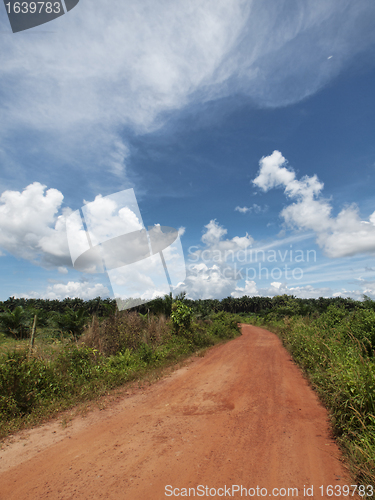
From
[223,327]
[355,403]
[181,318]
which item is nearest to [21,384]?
[355,403]

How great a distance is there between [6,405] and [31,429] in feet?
2.63

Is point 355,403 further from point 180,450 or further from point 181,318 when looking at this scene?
point 181,318

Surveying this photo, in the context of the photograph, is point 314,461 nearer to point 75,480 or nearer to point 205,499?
point 205,499

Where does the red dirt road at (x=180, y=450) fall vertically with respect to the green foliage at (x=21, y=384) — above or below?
below

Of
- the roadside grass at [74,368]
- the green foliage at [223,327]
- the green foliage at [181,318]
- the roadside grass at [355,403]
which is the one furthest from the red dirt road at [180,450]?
the green foliage at [223,327]

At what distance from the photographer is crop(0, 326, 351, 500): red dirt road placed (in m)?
3.06

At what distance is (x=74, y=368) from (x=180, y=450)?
15.1 ft

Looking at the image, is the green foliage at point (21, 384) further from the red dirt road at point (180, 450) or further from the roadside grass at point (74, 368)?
the red dirt road at point (180, 450)

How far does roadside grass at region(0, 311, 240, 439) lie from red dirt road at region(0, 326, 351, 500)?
80 cm

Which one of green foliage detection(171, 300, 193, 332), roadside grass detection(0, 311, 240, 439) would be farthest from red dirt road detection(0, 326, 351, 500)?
green foliage detection(171, 300, 193, 332)

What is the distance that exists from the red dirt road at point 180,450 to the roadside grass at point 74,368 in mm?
802

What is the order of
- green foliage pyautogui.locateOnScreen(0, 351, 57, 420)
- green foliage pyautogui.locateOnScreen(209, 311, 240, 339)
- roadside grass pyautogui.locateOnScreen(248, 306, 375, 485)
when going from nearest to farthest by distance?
roadside grass pyautogui.locateOnScreen(248, 306, 375, 485)
green foliage pyautogui.locateOnScreen(0, 351, 57, 420)
green foliage pyautogui.locateOnScreen(209, 311, 240, 339)

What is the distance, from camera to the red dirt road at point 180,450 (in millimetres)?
3059

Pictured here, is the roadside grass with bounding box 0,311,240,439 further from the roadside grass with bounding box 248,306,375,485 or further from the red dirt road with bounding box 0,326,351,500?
the roadside grass with bounding box 248,306,375,485
